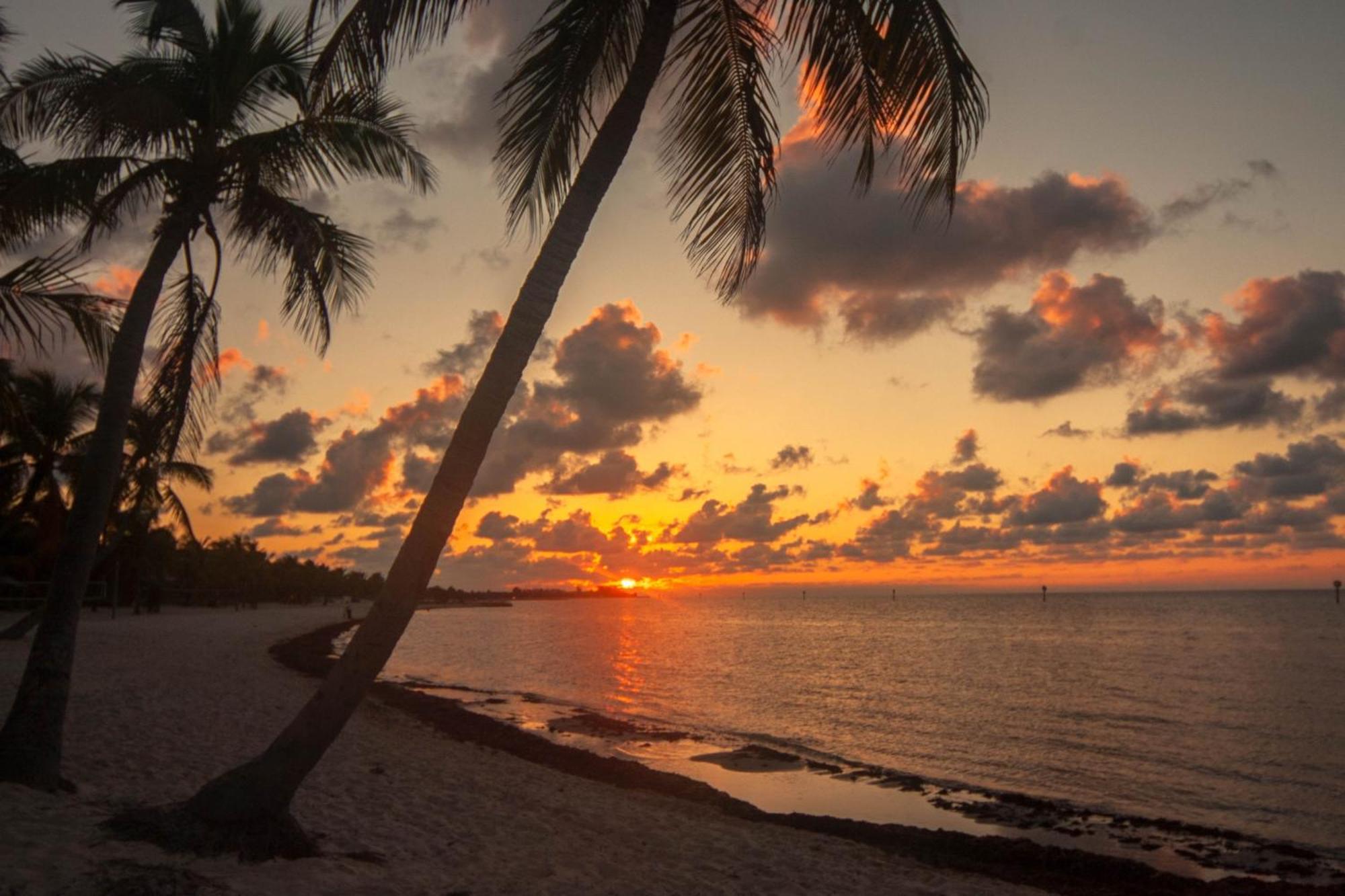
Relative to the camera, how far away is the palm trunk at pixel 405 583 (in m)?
6.43

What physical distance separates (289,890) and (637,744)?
15.0m

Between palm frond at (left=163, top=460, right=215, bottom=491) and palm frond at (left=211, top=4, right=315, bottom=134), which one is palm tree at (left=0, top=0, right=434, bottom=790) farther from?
palm frond at (left=163, top=460, right=215, bottom=491)

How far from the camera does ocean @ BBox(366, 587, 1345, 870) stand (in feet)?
54.1

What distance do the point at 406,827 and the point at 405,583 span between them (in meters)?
3.68

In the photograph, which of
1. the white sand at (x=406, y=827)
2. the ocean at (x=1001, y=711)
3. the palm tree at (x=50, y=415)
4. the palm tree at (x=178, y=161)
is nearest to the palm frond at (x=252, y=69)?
the palm tree at (x=178, y=161)

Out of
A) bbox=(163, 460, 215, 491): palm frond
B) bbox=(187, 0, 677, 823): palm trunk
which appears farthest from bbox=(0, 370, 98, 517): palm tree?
bbox=(187, 0, 677, 823): palm trunk

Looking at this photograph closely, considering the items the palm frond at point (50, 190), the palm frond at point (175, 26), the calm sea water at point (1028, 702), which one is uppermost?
the palm frond at point (175, 26)

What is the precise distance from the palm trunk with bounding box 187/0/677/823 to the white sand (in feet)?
1.67

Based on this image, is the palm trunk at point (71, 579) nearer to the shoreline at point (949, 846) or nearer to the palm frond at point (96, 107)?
the palm frond at point (96, 107)

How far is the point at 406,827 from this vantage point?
8.86 m

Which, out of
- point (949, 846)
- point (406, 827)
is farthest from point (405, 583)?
point (949, 846)

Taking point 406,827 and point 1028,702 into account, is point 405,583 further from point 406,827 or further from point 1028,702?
point 1028,702

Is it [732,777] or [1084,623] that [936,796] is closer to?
[732,777]

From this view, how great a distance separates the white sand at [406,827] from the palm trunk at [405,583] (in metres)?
0.51
